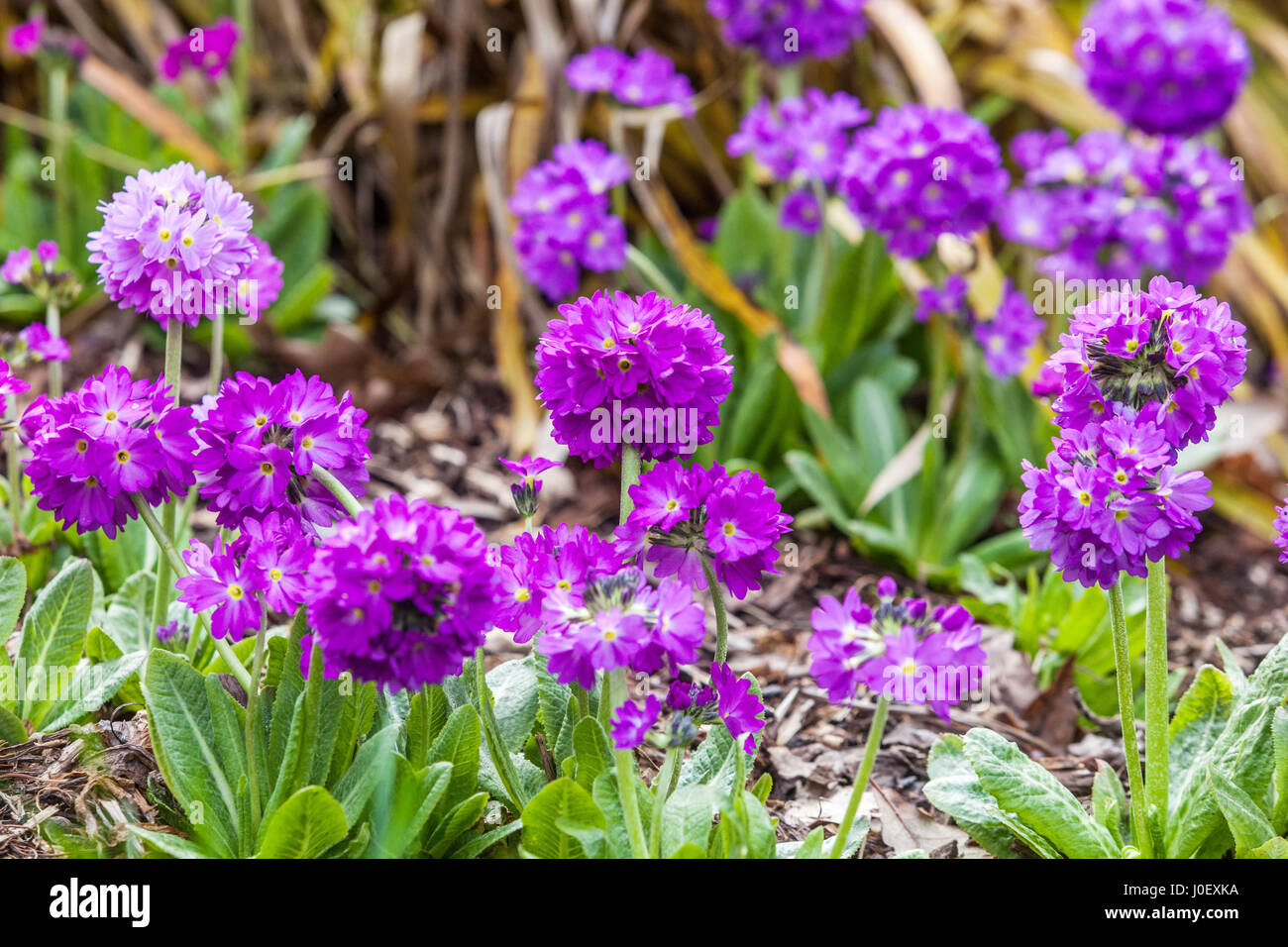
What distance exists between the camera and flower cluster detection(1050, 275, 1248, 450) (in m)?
1.90

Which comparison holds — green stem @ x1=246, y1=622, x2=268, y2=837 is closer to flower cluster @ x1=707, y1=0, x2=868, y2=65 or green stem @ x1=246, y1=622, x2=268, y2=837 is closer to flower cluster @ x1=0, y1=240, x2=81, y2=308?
flower cluster @ x1=0, y1=240, x2=81, y2=308

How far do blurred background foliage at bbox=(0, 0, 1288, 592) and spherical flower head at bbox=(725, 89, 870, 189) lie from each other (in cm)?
34

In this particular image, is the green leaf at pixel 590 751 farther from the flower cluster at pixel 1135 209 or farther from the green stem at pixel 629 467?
the flower cluster at pixel 1135 209

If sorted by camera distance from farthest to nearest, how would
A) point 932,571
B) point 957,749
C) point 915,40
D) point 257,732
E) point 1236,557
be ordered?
point 915,40 → point 1236,557 → point 932,571 → point 957,749 → point 257,732

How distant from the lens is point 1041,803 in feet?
6.63

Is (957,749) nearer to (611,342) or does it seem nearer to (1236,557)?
(611,342)

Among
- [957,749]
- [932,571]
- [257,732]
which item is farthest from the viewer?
[932,571]

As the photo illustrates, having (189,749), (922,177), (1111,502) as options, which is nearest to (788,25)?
(922,177)

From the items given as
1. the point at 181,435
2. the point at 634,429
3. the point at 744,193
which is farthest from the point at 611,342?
the point at 744,193

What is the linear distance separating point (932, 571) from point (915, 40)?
1926 mm

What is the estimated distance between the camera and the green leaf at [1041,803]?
2.02 metres

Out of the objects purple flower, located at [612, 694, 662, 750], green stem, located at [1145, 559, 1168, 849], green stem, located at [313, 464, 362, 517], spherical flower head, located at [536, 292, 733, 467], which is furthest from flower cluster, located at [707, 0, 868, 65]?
purple flower, located at [612, 694, 662, 750]

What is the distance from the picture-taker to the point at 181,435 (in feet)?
6.25

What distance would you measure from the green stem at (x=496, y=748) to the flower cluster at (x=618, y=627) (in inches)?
9.3
